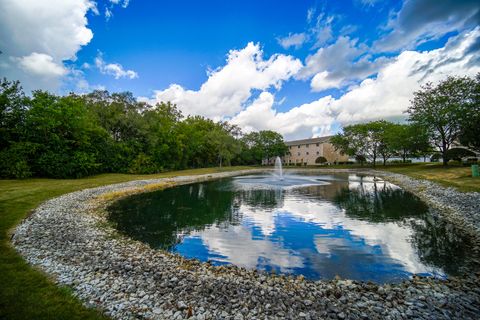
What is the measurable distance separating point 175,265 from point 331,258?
5.37 metres

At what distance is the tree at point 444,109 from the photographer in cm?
3534

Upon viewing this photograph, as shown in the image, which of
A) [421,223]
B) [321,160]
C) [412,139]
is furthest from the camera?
[321,160]

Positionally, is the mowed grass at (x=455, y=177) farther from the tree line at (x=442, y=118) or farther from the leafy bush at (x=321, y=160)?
the leafy bush at (x=321, y=160)

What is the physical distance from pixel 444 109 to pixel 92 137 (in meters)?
54.2

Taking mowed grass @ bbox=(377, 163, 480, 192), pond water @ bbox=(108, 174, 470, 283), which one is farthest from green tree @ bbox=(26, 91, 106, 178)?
mowed grass @ bbox=(377, 163, 480, 192)

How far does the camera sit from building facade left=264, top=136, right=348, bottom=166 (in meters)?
80.3

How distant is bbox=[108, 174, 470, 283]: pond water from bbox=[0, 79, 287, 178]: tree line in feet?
59.8

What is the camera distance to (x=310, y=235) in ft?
35.6

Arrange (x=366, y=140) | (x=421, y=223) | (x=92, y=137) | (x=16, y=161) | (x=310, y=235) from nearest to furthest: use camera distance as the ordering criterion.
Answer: (x=310, y=235), (x=421, y=223), (x=16, y=161), (x=92, y=137), (x=366, y=140)

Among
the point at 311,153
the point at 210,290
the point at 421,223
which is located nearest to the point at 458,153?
the point at 421,223

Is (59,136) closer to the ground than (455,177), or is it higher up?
higher up

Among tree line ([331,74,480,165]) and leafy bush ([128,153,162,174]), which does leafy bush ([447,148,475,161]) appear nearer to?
tree line ([331,74,480,165])

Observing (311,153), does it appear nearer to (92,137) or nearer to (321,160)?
(321,160)

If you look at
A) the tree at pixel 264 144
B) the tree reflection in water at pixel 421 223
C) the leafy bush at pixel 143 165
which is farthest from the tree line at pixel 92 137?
the tree reflection in water at pixel 421 223
